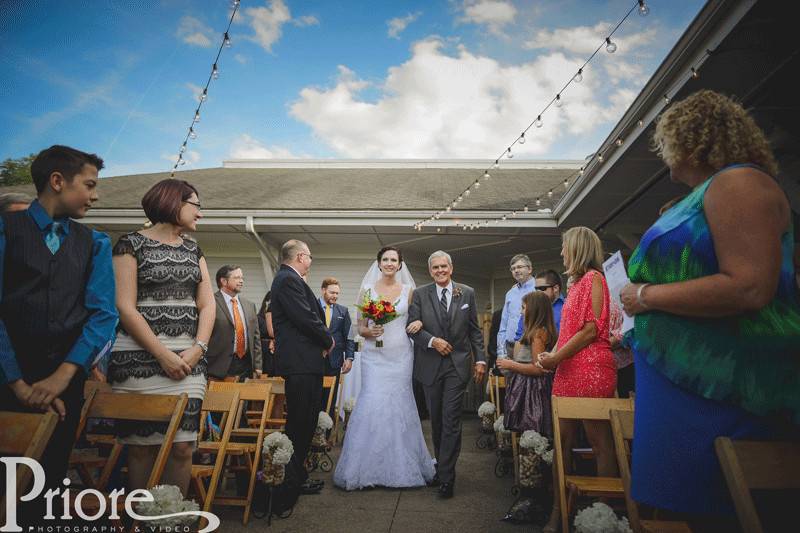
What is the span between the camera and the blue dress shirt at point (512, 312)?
A: 22.0ft

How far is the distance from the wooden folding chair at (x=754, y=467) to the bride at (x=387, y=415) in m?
3.59

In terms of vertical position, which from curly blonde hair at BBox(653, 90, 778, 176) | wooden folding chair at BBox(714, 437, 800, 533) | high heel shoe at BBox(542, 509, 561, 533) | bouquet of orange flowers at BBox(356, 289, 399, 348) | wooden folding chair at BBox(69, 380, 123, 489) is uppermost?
curly blonde hair at BBox(653, 90, 778, 176)

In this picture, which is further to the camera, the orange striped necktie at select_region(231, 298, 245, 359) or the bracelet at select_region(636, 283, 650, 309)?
the orange striped necktie at select_region(231, 298, 245, 359)

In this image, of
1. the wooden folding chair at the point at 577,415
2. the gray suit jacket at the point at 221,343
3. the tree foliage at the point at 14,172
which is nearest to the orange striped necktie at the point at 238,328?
the gray suit jacket at the point at 221,343

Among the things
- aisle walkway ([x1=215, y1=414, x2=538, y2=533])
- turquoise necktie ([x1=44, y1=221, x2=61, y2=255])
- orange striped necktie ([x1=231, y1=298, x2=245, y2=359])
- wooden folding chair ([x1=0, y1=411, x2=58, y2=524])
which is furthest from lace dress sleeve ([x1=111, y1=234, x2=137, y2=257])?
orange striped necktie ([x1=231, y1=298, x2=245, y2=359])

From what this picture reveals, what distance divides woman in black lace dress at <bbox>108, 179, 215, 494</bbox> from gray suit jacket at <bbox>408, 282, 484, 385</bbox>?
2.44 m

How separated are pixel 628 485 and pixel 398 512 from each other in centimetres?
233

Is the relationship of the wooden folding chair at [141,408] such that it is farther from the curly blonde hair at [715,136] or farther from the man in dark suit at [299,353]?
the curly blonde hair at [715,136]

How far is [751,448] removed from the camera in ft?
4.16

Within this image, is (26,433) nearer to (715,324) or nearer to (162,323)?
(162,323)

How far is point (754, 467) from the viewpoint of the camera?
4.07 ft

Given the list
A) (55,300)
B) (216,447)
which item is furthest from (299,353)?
(55,300)

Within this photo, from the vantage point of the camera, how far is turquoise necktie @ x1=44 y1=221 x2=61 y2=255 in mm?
2219

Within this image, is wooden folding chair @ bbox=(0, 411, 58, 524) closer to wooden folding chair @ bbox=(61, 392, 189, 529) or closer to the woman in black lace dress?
wooden folding chair @ bbox=(61, 392, 189, 529)
